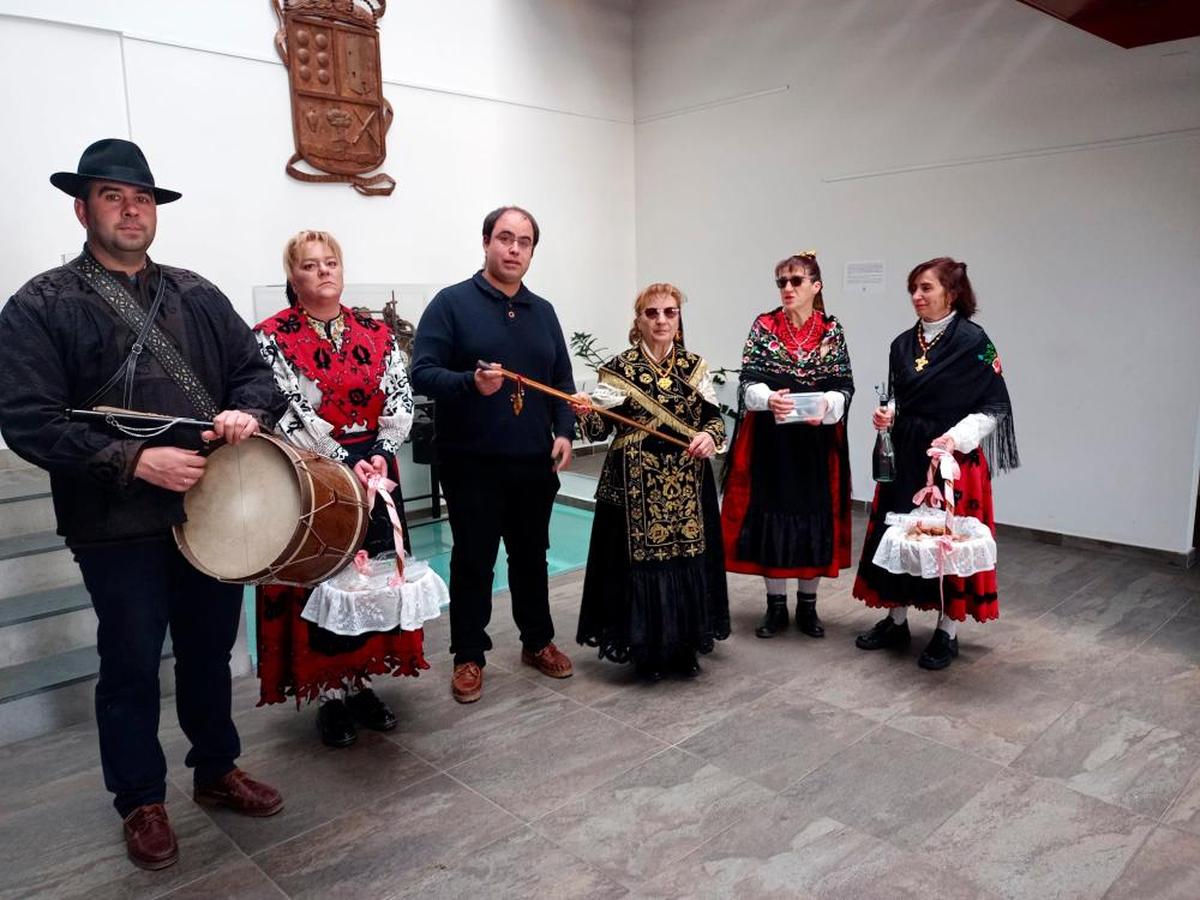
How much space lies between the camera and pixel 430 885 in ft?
6.76

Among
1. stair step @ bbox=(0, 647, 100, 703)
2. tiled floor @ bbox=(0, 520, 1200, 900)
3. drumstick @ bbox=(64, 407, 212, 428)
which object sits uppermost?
drumstick @ bbox=(64, 407, 212, 428)

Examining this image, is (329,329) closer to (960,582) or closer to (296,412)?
(296,412)

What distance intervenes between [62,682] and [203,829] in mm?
996

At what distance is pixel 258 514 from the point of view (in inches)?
81.4

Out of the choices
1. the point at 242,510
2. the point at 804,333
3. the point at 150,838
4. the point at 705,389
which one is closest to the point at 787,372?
the point at 804,333

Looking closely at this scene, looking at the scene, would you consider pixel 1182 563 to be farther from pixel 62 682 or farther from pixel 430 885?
pixel 62 682

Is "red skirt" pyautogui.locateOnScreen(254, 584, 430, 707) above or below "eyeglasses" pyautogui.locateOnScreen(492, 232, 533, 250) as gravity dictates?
below

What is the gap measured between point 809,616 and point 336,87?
4100 millimetres

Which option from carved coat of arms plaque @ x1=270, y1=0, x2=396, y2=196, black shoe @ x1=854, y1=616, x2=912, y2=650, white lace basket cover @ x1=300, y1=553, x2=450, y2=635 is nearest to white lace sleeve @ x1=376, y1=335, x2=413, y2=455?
white lace basket cover @ x1=300, y1=553, x2=450, y2=635

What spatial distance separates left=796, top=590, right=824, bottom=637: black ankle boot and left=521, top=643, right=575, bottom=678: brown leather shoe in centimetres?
100

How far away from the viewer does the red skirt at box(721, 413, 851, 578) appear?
3.40 m

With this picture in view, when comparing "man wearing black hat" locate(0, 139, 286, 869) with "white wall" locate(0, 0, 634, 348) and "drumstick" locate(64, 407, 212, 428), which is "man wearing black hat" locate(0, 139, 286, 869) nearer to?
"drumstick" locate(64, 407, 212, 428)

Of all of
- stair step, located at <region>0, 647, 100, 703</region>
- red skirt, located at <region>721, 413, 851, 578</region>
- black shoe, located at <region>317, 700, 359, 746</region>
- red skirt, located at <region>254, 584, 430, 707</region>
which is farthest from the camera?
red skirt, located at <region>721, 413, 851, 578</region>

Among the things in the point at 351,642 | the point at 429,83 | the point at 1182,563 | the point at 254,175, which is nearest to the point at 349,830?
the point at 351,642
